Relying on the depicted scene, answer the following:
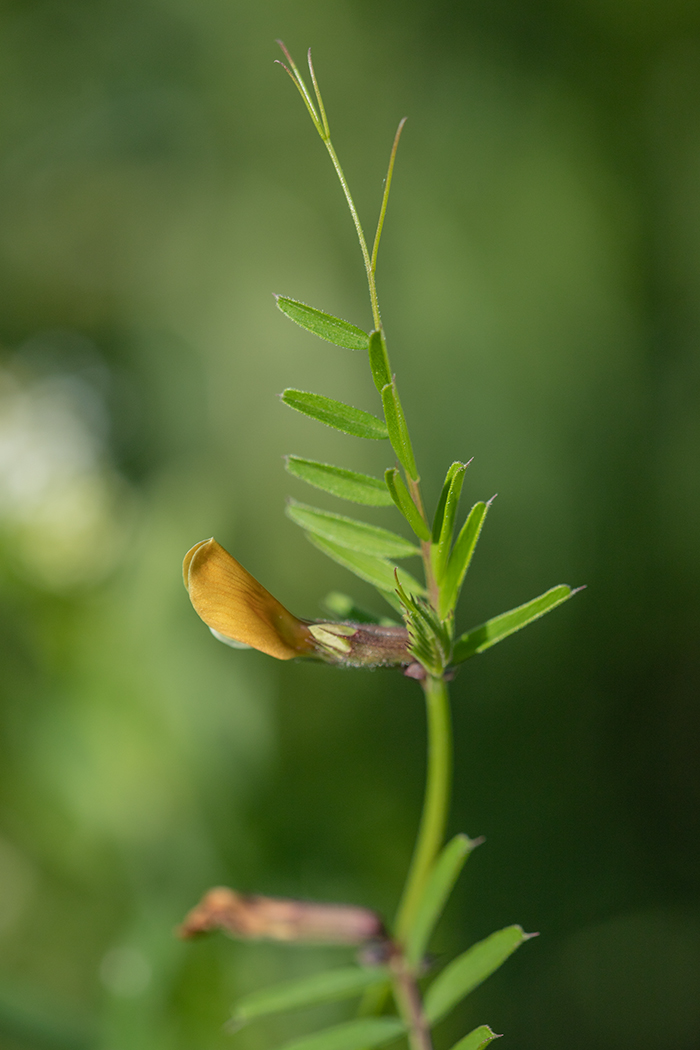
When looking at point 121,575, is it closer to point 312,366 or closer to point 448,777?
point 312,366

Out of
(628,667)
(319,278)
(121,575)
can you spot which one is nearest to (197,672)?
(121,575)

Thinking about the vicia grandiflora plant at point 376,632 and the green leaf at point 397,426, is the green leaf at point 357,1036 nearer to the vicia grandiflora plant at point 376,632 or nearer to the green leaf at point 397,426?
the vicia grandiflora plant at point 376,632

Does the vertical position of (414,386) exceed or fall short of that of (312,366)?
it falls short

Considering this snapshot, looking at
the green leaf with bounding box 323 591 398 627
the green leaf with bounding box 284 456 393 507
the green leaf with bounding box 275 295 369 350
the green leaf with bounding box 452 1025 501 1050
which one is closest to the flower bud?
the green leaf with bounding box 452 1025 501 1050

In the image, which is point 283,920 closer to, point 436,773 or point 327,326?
point 436,773

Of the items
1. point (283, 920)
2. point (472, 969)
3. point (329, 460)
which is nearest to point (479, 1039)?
point (472, 969)

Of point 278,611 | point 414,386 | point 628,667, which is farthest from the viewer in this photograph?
point 414,386
